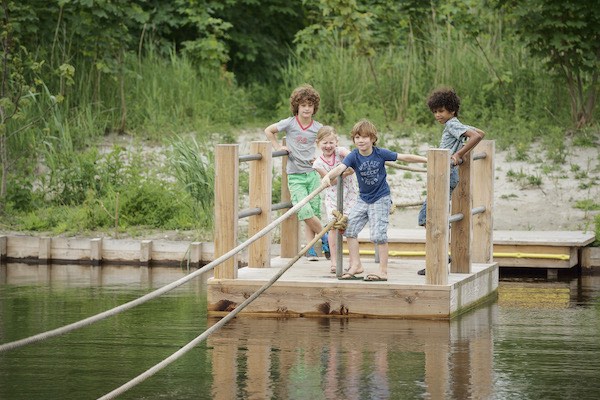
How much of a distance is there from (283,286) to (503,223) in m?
5.67

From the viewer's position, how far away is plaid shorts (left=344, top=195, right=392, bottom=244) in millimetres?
11258

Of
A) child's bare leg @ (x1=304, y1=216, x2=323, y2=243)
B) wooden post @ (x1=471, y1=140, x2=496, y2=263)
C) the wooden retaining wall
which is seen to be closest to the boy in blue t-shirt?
child's bare leg @ (x1=304, y1=216, x2=323, y2=243)

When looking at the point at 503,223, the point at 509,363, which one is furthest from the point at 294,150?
the point at 503,223

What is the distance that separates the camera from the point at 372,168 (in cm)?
1114

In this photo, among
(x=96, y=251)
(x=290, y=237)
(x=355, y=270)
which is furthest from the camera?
(x=96, y=251)

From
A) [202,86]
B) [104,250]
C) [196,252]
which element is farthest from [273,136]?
[202,86]

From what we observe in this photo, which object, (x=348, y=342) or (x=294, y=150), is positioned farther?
(x=294, y=150)

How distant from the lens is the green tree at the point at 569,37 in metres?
19.0

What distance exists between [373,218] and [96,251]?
5316 millimetres

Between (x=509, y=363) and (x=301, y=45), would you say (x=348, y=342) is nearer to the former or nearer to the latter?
(x=509, y=363)

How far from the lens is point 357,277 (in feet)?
37.9

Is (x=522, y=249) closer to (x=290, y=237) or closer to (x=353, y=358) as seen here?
(x=290, y=237)

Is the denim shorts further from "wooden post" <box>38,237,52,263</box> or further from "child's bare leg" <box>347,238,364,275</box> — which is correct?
"wooden post" <box>38,237,52,263</box>

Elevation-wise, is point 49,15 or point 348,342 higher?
point 49,15
